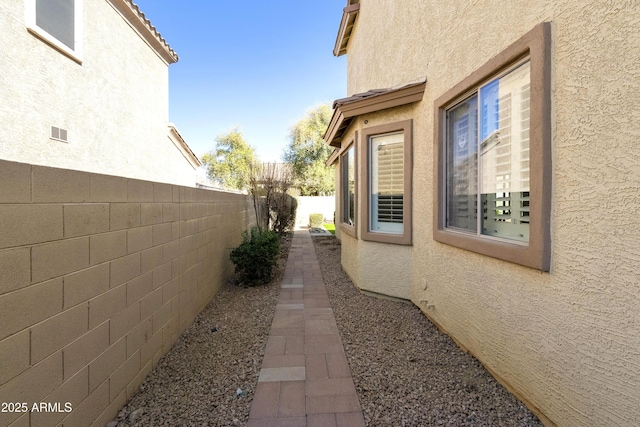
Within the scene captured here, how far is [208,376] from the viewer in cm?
316

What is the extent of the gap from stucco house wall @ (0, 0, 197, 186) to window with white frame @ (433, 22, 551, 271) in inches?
265

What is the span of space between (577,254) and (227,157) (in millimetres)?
33428

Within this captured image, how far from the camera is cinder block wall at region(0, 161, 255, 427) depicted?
5.39ft

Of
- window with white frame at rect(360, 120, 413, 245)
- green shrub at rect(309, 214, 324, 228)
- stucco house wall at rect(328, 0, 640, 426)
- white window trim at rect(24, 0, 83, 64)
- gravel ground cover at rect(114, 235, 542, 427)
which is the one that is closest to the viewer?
stucco house wall at rect(328, 0, 640, 426)

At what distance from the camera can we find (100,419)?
2.31m

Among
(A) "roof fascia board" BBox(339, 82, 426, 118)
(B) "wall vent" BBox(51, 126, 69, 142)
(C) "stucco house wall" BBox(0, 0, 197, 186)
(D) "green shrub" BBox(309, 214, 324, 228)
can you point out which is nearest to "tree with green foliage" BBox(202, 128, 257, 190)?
(D) "green shrub" BBox(309, 214, 324, 228)

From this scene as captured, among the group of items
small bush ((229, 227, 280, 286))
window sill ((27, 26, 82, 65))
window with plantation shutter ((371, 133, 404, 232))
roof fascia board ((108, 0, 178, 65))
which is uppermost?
roof fascia board ((108, 0, 178, 65))

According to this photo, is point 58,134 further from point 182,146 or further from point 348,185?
point 182,146

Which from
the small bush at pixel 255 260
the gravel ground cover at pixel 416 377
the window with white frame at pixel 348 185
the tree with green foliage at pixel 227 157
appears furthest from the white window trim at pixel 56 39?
the tree with green foliage at pixel 227 157

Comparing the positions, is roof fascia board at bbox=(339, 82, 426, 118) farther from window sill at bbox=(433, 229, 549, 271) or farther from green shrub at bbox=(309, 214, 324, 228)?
green shrub at bbox=(309, 214, 324, 228)

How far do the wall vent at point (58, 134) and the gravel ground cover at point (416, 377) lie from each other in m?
6.20

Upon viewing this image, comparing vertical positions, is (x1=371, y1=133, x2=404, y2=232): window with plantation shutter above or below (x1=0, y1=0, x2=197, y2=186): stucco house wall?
below

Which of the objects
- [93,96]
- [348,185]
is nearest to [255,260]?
[348,185]

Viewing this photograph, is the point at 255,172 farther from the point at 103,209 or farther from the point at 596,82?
the point at 596,82
